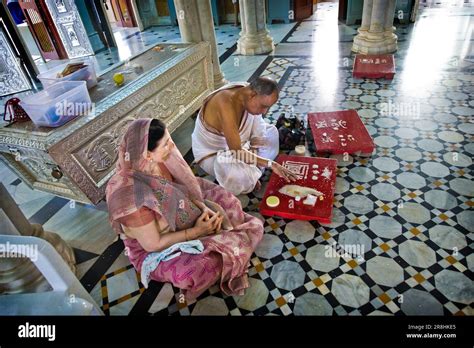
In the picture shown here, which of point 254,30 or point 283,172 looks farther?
point 254,30

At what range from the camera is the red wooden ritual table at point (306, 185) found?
8.14 feet

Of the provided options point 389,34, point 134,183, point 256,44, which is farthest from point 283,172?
point 256,44

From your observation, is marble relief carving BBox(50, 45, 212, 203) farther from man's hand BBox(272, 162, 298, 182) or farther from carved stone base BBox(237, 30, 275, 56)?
carved stone base BBox(237, 30, 275, 56)

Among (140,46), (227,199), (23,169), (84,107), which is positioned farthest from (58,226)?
(140,46)

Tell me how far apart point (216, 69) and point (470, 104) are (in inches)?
141

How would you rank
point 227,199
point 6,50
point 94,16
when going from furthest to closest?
1. point 94,16
2. point 6,50
3. point 227,199

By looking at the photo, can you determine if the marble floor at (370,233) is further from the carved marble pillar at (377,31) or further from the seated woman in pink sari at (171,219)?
the carved marble pillar at (377,31)

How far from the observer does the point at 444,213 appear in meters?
2.46

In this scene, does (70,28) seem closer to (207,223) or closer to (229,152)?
(229,152)

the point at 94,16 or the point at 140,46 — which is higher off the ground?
the point at 94,16

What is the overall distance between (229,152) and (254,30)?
487 cm

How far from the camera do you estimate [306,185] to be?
8.89 ft

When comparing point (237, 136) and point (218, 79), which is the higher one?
point (237, 136)

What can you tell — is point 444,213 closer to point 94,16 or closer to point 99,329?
point 99,329
